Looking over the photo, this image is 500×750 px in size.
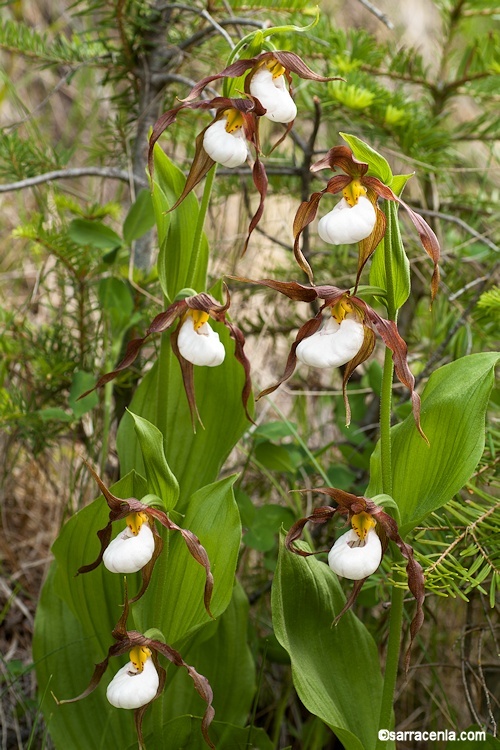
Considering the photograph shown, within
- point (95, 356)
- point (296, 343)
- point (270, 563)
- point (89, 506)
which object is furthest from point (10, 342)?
point (296, 343)

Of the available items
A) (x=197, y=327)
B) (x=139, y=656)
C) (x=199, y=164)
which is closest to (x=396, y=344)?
(x=197, y=327)

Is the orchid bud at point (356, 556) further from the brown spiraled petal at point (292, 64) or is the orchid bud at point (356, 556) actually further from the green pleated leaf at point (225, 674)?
the brown spiraled petal at point (292, 64)

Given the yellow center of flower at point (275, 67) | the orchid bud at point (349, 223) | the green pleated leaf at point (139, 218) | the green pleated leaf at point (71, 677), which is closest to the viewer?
the orchid bud at point (349, 223)

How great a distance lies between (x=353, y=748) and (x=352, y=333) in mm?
565

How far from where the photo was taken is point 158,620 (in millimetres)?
1006

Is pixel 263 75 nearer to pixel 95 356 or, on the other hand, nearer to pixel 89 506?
pixel 89 506

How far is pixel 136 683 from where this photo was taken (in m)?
0.90

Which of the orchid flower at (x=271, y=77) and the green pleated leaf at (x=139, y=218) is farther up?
the orchid flower at (x=271, y=77)

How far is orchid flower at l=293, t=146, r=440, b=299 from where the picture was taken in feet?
2.68

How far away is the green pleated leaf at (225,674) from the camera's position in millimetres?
1192

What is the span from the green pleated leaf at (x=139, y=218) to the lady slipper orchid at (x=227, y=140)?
419 mm

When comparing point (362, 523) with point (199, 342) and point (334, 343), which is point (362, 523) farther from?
point (199, 342)

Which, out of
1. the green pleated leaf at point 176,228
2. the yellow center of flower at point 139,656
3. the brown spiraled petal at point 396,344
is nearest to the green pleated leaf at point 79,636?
the yellow center of flower at point 139,656

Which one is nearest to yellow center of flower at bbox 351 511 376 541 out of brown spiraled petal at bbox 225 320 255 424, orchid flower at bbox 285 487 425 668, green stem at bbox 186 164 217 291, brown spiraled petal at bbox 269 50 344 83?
orchid flower at bbox 285 487 425 668
